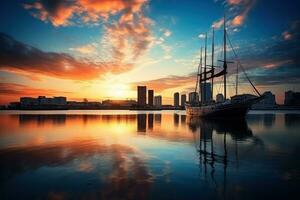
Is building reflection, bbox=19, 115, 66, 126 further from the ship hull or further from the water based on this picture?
the ship hull

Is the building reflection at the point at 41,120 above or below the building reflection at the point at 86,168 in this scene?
below

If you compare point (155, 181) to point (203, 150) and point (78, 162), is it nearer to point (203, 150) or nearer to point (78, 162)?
point (78, 162)

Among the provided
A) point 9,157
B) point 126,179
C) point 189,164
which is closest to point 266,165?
point 189,164

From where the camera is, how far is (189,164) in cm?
1490

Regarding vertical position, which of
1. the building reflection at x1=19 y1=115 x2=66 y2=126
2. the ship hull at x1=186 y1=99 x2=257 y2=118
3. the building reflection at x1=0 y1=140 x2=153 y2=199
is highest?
the ship hull at x1=186 y1=99 x2=257 y2=118

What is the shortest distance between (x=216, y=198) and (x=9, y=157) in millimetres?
15018

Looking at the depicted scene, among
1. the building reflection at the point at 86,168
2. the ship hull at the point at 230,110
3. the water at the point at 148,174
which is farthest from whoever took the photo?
the ship hull at the point at 230,110

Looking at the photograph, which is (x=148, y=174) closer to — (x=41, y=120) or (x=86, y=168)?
(x=86, y=168)

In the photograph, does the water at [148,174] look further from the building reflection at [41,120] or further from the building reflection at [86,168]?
the building reflection at [41,120]

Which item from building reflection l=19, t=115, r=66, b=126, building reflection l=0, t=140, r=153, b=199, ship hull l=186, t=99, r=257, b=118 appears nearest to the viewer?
building reflection l=0, t=140, r=153, b=199

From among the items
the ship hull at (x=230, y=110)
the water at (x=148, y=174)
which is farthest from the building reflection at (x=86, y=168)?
the ship hull at (x=230, y=110)

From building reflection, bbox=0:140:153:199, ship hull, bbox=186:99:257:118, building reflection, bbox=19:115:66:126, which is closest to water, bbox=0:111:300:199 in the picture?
building reflection, bbox=0:140:153:199

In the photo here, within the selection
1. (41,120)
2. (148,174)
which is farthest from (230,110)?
(148,174)

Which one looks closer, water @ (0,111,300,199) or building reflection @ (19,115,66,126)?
water @ (0,111,300,199)
